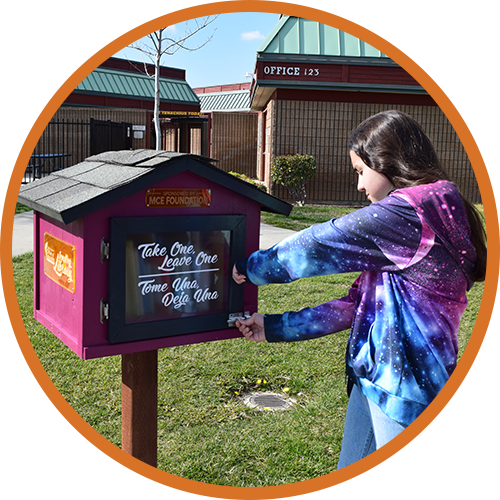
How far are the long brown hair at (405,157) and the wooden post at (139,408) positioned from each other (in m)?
1.16

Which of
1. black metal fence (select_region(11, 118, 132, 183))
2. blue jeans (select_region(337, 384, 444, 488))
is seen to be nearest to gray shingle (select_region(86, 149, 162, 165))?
blue jeans (select_region(337, 384, 444, 488))

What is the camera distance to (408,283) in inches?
69.7

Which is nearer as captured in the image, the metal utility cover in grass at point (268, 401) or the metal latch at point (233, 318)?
the metal latch at point (233, 318)

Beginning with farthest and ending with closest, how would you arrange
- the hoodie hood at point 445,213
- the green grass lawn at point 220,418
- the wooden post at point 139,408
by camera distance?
the green grass lawn at point 220,418 → the wooden post at point 139,408 → the hoodie hood at point 445,213

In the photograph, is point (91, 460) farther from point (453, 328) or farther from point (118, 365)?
point (453, 328)

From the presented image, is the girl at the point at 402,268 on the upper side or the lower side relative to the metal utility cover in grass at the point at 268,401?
upper

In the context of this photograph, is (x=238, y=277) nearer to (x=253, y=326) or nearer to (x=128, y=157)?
(x=253, y=326)

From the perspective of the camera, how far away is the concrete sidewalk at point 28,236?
729 centimetres

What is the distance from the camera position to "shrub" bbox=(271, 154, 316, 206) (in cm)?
1205

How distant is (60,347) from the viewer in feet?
15.0

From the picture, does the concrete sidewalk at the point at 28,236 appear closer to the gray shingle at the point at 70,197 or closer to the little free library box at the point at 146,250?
the little free library box at the point at 146,250

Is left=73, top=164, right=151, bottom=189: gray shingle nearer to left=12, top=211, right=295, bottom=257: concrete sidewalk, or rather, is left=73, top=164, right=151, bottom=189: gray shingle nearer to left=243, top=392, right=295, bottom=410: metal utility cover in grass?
left=243, top=392, right=295, bottom=410: metal utility cover in grass

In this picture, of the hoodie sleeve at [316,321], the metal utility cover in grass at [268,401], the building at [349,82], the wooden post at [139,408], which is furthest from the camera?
the building at [349,82]

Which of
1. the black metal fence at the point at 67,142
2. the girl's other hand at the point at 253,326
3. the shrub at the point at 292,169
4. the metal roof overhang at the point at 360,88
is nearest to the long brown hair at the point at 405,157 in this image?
the girl's other hand at the point at 253,326
